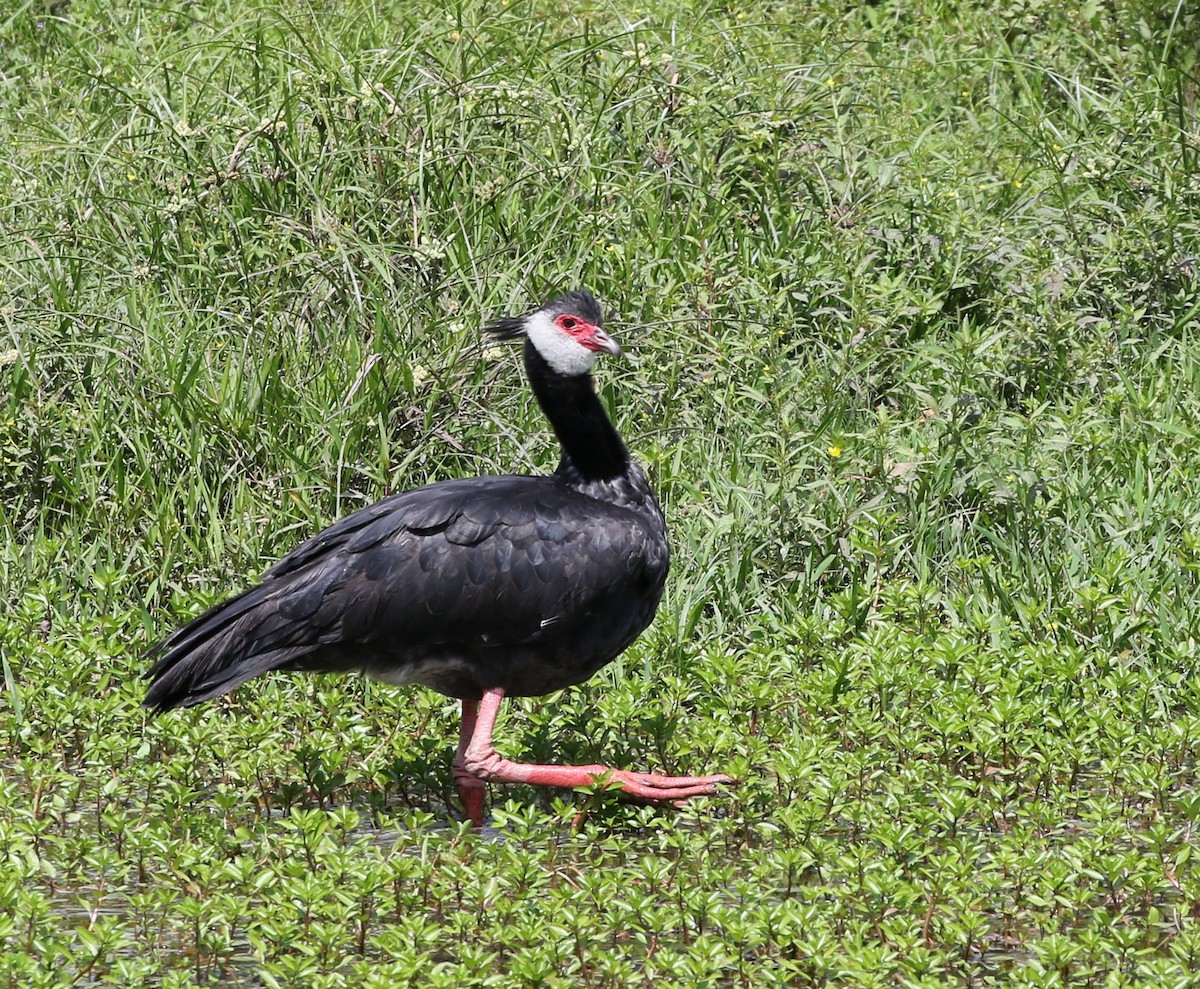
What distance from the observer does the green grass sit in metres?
3.75

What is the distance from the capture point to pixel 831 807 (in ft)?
13.8

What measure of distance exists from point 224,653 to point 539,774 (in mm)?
876

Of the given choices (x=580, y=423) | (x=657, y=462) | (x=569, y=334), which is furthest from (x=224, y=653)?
(x=657, y=462)

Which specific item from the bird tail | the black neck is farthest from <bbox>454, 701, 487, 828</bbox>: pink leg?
the black neck

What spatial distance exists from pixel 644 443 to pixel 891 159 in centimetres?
201

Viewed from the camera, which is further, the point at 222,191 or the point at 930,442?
the point at 222,191

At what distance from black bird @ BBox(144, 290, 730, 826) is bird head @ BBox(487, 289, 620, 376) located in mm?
372

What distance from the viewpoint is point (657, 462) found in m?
5.89

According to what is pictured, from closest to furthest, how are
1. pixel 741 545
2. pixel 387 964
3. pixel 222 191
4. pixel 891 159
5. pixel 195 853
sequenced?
1. pixel 387 964
2. pixel 195 853
3. pixel 741 545
4. pixel 222 191
5. pixel 891 159

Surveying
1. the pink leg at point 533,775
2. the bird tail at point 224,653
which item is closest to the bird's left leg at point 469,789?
the pink leg at point 533,775

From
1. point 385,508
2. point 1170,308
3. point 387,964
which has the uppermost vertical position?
point 385,508

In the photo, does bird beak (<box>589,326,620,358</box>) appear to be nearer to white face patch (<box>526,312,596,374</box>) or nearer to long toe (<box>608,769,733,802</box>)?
white face patch (<box>526,312,596,374</box>)

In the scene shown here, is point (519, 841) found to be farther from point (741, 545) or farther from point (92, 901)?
point (741, 545)

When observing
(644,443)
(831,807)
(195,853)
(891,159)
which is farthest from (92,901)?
(891,159)
